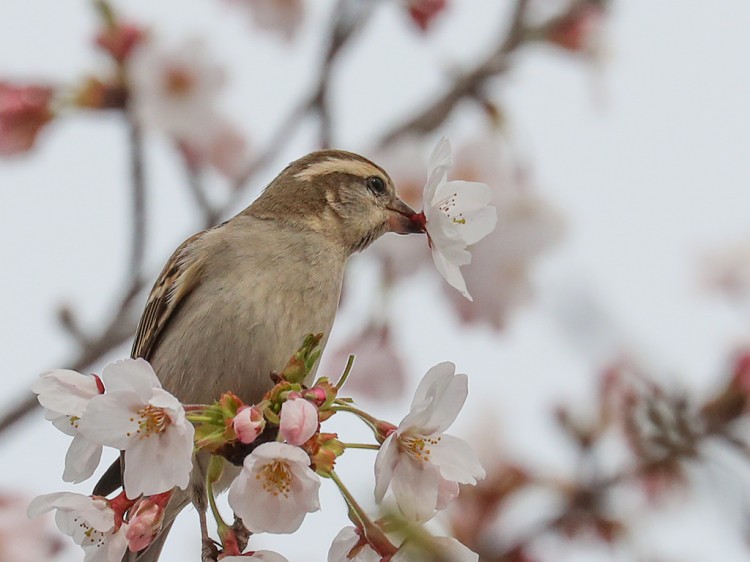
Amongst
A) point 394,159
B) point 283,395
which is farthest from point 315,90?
point 283,395

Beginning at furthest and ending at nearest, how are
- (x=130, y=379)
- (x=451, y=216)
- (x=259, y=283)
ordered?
(x=259, y=283) < (x=451, y=216) < (x=130, y=379)

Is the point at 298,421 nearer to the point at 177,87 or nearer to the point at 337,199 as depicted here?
the point at 337,199

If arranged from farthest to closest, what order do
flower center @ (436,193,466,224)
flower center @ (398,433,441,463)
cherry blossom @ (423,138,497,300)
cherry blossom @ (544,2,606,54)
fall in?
cherry blossom @ (544,2,606,54), flower center @ (436,193,466,224), cherry blossom @ (423,138,497,300), flower center @ (398,433,441,463)

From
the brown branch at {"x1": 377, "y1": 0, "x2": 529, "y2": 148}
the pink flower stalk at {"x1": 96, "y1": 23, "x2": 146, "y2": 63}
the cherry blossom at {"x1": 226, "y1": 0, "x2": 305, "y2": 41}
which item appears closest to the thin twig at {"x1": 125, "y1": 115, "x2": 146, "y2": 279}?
the pink flower stalk at {"x1": 96, "y1": 23, "x2": 146, "y2": 63}

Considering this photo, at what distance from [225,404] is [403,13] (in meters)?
2.50

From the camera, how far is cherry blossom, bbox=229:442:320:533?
169 cm

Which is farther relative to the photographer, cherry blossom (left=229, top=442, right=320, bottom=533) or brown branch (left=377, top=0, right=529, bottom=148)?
brown branch (left=377, top=0, right=529, bottom=148)

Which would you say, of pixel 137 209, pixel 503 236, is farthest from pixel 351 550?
pixel 503 236

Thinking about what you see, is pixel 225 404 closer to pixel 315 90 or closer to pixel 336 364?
pixel 315 90

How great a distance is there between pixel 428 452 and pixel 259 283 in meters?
1.07

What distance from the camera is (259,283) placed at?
2750mm

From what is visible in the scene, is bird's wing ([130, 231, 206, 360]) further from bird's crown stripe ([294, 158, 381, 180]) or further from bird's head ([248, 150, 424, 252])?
bird's crown stripe ([294, 158, 381, 180])

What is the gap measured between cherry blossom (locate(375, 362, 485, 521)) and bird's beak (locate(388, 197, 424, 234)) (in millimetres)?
826

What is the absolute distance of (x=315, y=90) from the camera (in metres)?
3.50
